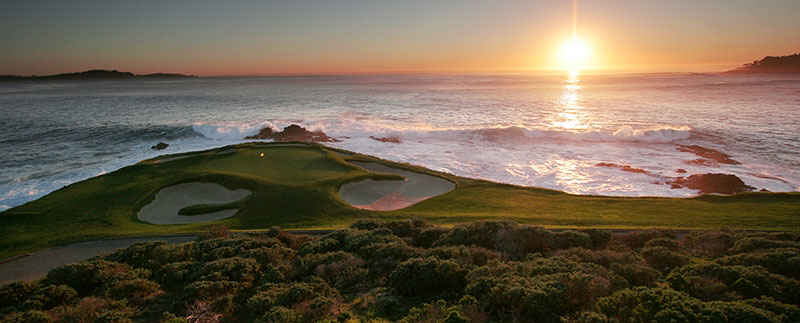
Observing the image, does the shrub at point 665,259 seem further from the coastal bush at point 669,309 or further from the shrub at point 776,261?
the coastal bush at point 669,309

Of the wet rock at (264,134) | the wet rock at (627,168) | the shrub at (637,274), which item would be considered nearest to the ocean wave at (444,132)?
the wet rock at (264,134)

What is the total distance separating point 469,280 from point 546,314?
206 centimetres

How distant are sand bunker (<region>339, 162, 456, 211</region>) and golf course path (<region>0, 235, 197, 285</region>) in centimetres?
813

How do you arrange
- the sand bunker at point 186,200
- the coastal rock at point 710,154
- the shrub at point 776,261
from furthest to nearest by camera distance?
the coastal rock at point 710,154 < the sand bunker at point 186,200 < the shrub at point 776,261

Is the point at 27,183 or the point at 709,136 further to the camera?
the point at 709,136

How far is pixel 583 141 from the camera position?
41219mm

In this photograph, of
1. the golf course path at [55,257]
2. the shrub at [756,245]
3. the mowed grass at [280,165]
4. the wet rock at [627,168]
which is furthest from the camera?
the wet rock at [627,168]

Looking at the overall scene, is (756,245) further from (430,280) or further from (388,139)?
(388,139)

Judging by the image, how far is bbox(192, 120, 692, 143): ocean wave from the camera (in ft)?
135

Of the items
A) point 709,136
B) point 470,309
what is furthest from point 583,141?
point 470,309

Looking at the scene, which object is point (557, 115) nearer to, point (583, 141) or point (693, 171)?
point (583, 141)

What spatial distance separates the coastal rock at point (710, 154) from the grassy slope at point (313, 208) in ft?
56.2

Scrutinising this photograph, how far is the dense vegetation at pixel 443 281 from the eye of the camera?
7.43 metres

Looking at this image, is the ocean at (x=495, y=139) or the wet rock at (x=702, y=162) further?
the wet rock at (x=702, y=162)
